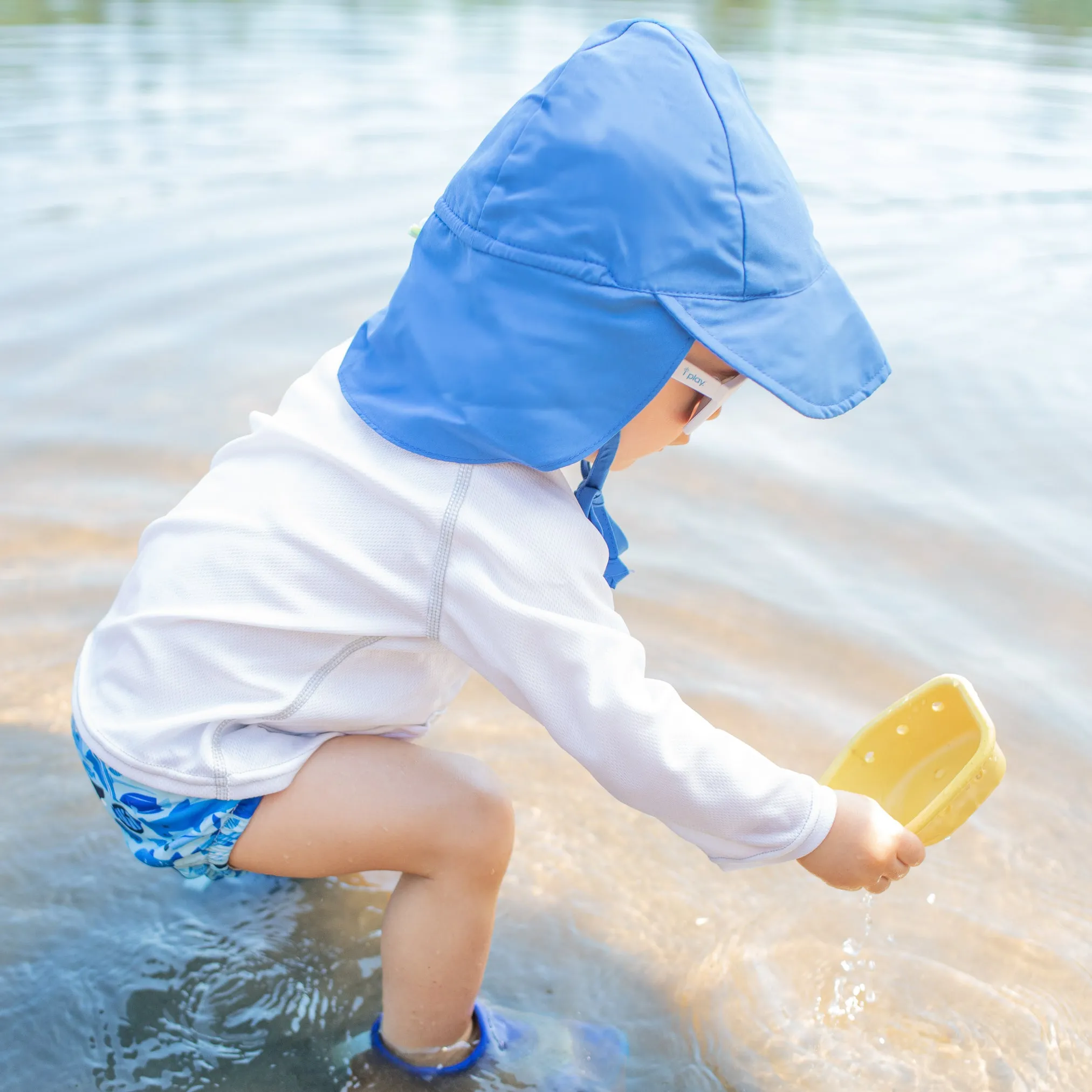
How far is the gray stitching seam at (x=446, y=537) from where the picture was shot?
4.28 ft

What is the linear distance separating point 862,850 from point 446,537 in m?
0.55

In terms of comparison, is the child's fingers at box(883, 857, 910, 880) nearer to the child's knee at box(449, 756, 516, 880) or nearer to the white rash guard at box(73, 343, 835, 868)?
the white rash guard at box(73, 343, 835, 868)

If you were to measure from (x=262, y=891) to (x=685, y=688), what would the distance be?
804 millimetres

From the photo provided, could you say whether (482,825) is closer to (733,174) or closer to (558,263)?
(558,263)

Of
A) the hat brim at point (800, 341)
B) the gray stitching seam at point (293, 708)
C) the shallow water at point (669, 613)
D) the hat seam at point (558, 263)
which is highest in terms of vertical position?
the hat seam at point (558, 263)

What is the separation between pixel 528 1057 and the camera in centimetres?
161

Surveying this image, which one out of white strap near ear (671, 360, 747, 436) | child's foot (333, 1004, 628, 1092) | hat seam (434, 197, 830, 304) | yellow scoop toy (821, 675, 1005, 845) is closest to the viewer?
hat seam (434, 197, 830, 304)

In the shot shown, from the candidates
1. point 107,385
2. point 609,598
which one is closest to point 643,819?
point 609,598

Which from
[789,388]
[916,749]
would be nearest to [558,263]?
[789,388]

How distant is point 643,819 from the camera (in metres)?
2.04

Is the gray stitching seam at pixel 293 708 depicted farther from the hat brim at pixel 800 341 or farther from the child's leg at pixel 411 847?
the hat brim at pixel 800 341

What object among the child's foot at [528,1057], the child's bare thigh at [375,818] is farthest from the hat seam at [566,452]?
the child's foot at [528,1057]

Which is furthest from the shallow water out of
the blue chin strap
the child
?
the blue chin strap

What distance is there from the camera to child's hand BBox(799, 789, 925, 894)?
1.42 metres
